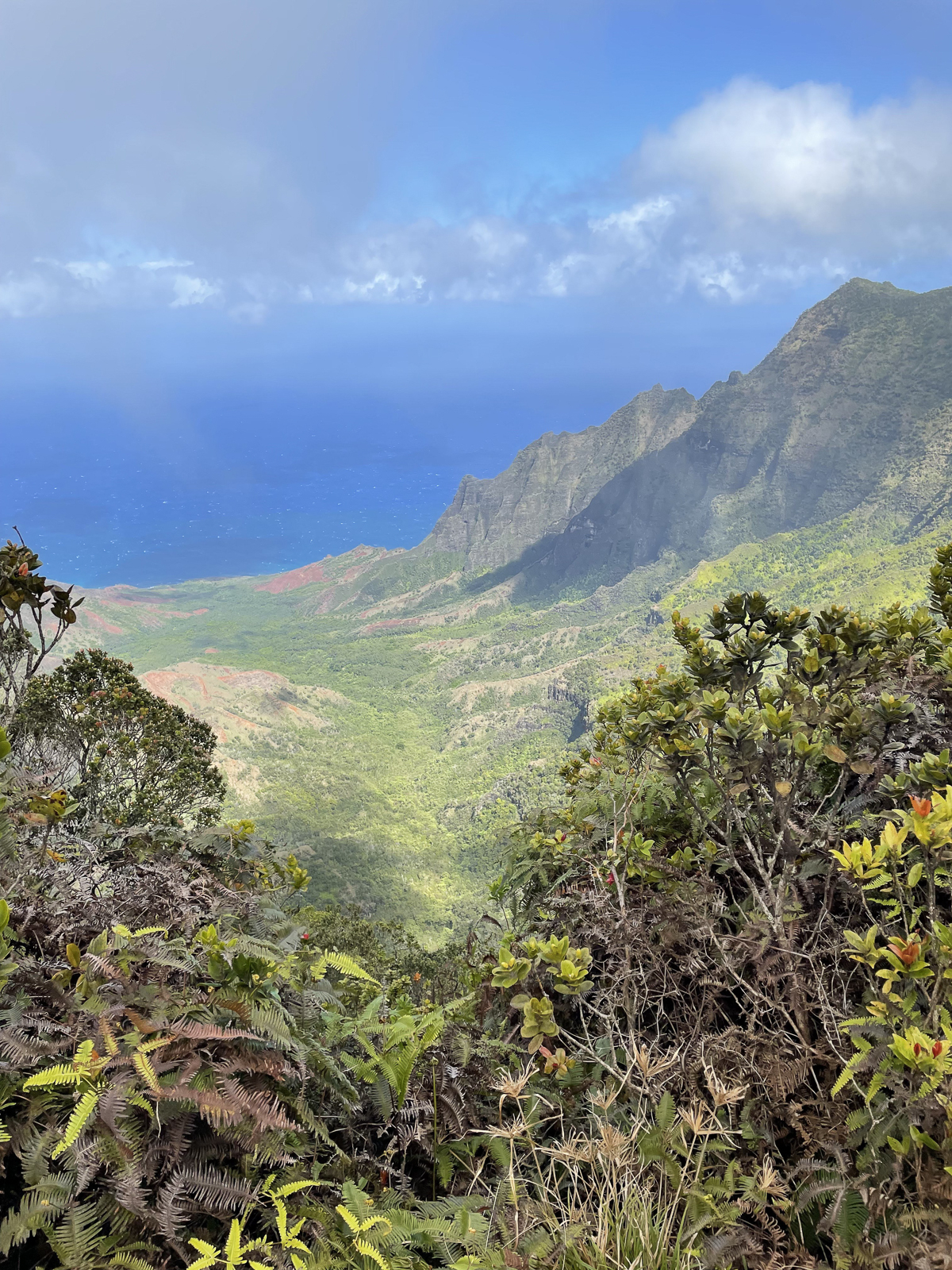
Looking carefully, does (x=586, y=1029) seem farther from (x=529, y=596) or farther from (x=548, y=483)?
(x=548, y=483)

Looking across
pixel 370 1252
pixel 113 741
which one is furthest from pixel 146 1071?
pixel 113 741

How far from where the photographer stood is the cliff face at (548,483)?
6275 inches

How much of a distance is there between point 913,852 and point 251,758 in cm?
6567

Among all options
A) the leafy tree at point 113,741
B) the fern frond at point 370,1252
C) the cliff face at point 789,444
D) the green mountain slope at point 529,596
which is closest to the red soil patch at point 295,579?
the green mountain slope at point 529,596

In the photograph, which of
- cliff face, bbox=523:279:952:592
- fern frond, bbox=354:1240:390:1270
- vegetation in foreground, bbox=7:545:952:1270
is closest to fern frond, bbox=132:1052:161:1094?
vegetation in foreground, bbox=7:545:952:1270

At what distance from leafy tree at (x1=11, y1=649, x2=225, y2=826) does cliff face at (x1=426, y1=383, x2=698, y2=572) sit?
488ft

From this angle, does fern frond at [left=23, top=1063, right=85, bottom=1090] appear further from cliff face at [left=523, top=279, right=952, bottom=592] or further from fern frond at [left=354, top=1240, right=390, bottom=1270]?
cliff face at [left=523, top=279, right=952, bottom=592]

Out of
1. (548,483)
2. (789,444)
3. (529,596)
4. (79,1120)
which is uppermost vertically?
(548,483)

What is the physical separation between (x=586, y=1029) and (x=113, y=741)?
8550mm

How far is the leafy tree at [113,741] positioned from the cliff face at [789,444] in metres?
100

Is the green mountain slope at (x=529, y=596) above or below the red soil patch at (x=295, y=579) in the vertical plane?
below

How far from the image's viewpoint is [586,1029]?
6.93 ft

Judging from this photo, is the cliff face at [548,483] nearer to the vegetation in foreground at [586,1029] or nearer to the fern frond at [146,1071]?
the vegetation in foreground at [586,1029]

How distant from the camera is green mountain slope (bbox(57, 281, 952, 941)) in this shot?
61.8m
